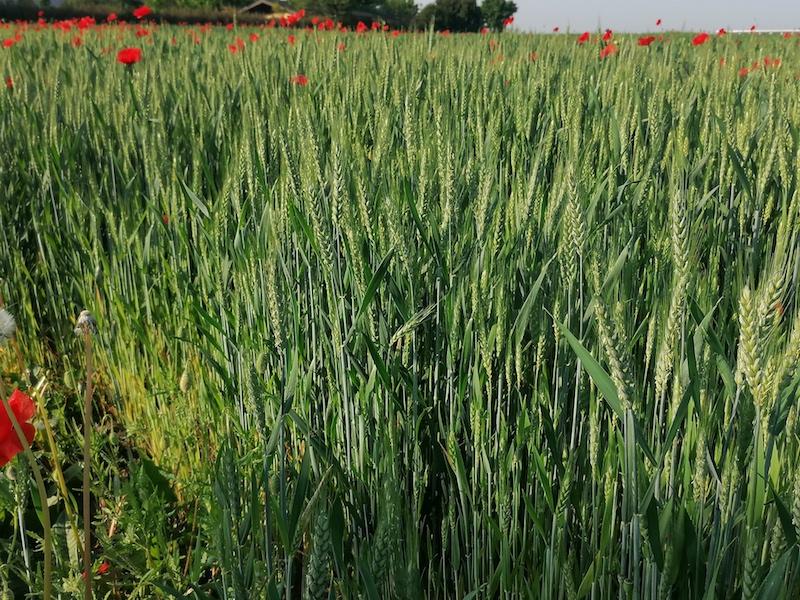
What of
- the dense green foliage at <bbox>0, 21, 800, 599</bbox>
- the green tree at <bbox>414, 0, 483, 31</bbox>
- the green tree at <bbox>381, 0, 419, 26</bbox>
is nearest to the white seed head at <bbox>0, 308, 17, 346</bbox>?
the dense green foliage at <bbox>0, 21, 800, 599</bbox>

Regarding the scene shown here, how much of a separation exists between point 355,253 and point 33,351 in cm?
108

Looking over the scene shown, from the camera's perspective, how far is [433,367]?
0.93m

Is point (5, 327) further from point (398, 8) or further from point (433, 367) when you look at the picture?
point (398, 8)

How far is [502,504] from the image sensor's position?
65 cm

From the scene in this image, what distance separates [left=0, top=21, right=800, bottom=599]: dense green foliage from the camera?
0.55 m

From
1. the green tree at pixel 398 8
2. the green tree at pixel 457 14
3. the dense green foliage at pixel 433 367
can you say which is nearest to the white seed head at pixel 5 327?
the dense green foliage at pixel 433 367

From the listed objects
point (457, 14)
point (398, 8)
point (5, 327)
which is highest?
point (398, 8)

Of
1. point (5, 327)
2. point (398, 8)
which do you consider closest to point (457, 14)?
point (398, 8)

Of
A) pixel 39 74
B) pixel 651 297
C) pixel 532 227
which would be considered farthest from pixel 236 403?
pixel 39 74

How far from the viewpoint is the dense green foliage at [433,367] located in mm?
552

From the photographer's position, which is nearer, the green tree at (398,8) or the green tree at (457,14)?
the green tree at (457,14)

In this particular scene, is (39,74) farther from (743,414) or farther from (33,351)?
(743,414)

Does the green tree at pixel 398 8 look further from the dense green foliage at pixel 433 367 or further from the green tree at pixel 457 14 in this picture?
the dense green foliage at pixel 433 367

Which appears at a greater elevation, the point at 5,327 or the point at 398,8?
the point at 398,8
